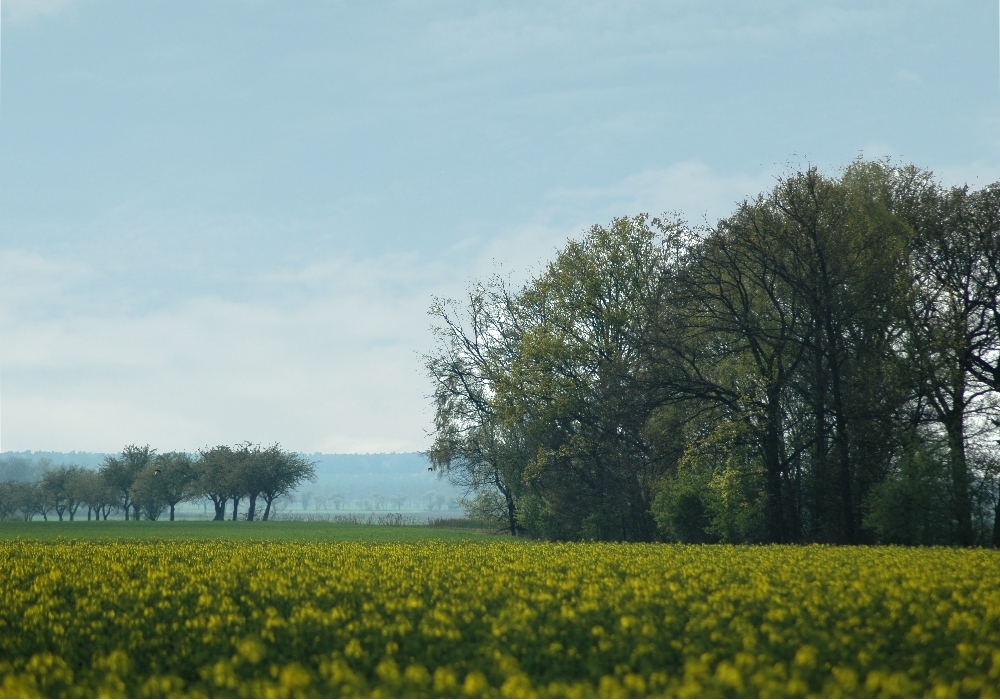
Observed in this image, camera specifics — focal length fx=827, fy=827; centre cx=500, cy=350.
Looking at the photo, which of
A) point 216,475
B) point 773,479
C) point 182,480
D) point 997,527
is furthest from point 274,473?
point 997,527

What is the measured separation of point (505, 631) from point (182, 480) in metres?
114

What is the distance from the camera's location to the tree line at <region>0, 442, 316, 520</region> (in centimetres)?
10938

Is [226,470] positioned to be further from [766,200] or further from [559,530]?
[766,200]

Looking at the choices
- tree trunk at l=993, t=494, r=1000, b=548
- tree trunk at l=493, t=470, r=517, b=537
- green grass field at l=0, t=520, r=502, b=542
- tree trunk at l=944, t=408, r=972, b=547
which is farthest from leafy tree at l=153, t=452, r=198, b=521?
tree trunk at l=993, t=494, r=1000, b=548

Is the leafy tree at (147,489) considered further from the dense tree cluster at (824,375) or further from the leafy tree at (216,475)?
the dense tree cluster at (824,375)

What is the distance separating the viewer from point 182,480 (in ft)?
374

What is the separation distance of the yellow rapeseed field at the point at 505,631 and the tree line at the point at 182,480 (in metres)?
98.8

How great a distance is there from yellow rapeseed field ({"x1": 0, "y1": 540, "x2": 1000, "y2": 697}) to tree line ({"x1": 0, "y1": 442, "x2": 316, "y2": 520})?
324 ft

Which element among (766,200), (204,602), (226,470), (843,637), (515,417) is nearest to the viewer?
(843,637)

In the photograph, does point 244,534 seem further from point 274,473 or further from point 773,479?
point 274,473

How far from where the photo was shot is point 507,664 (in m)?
7.75

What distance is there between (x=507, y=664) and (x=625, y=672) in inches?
49.5

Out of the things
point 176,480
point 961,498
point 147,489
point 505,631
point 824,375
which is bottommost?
point 147,489

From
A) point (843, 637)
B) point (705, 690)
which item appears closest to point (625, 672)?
point (705, 690)
